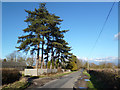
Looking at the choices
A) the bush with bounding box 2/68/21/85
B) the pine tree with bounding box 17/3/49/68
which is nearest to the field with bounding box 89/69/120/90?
the bush with bounding box 2/68/21/85

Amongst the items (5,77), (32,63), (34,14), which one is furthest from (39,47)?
(32,63)

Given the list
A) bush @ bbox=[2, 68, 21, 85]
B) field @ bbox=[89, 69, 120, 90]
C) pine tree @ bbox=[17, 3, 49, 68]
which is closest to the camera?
field @ bbox=[89, 69, 120, 90]

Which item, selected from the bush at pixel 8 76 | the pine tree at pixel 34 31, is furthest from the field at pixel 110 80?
the pine tree at pixel 34 31

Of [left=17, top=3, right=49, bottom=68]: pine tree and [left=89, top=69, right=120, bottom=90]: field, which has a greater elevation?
[left=17, top=3, right=49, bottom=68]: pine tree

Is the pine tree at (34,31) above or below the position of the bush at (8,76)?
above

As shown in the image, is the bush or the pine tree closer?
the bush

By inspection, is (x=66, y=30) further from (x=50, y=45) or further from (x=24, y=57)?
(x=24, y=57)

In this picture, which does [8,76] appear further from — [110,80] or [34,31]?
[34,31]

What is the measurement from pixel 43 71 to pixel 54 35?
32.9 ft

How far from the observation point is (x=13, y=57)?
55.4 meters

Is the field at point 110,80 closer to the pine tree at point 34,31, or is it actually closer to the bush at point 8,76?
the bush at point 8,76

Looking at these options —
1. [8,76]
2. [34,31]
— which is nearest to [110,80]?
[8,76]

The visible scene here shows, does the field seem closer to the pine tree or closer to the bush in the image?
the bush

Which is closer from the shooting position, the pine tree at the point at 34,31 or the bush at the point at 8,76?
the bush at the point at 8,76
